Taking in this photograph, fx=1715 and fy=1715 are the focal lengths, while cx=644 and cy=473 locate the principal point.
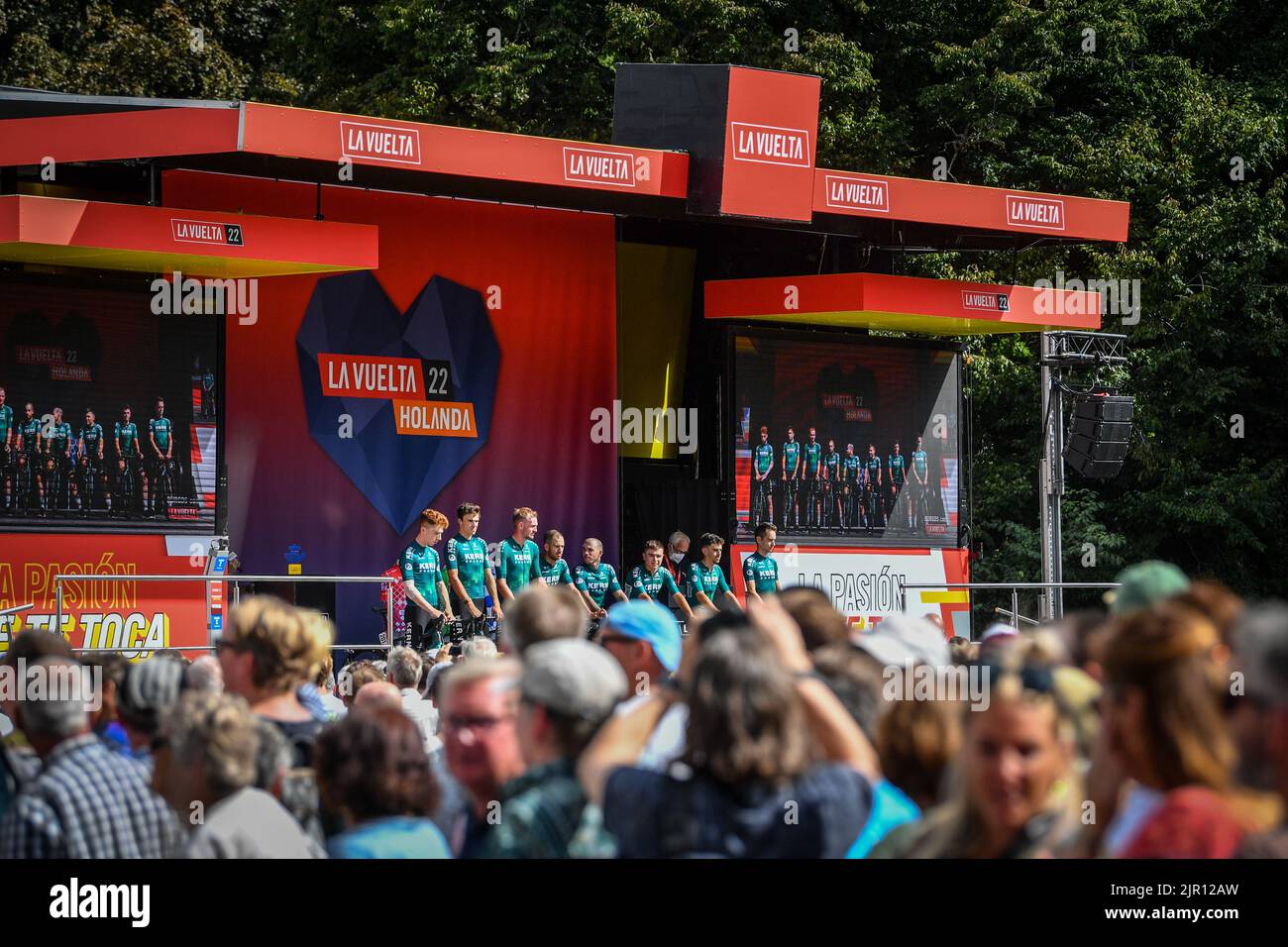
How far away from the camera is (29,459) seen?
39.0ft

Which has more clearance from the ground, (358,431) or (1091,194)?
(1091,194)

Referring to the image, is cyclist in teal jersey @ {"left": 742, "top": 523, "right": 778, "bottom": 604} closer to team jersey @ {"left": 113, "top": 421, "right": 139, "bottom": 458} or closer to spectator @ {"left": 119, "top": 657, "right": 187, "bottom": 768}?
team jersey @ {"left": 113, "top": 421, "right": 139, "bottom": 458}

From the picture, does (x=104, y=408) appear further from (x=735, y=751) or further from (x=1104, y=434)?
(x=735, y=751)

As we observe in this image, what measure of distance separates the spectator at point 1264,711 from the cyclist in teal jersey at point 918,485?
13.1m

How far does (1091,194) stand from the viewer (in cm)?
2330

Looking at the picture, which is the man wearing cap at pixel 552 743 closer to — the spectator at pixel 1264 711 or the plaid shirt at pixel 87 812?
the plaid shirt at pixel 87 812

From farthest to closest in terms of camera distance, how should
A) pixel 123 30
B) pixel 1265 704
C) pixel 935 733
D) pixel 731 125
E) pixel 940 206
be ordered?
pixel 123 30, pixel 940 206, pixel 731 125, pixel 935 733, pixel 1265 704

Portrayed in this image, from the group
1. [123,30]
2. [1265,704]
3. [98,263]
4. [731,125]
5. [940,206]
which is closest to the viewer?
[1265,704]

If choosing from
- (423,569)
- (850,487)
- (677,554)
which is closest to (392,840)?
(423,569)

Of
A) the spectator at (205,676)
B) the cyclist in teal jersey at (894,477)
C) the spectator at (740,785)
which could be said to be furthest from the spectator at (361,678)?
the cyclist in teal jersey at (894,477)

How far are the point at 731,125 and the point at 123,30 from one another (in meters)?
12.7

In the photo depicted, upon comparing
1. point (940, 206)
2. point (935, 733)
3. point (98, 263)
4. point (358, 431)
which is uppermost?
point (940, 206)

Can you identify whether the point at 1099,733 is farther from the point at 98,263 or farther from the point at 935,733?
the point at 98,263
